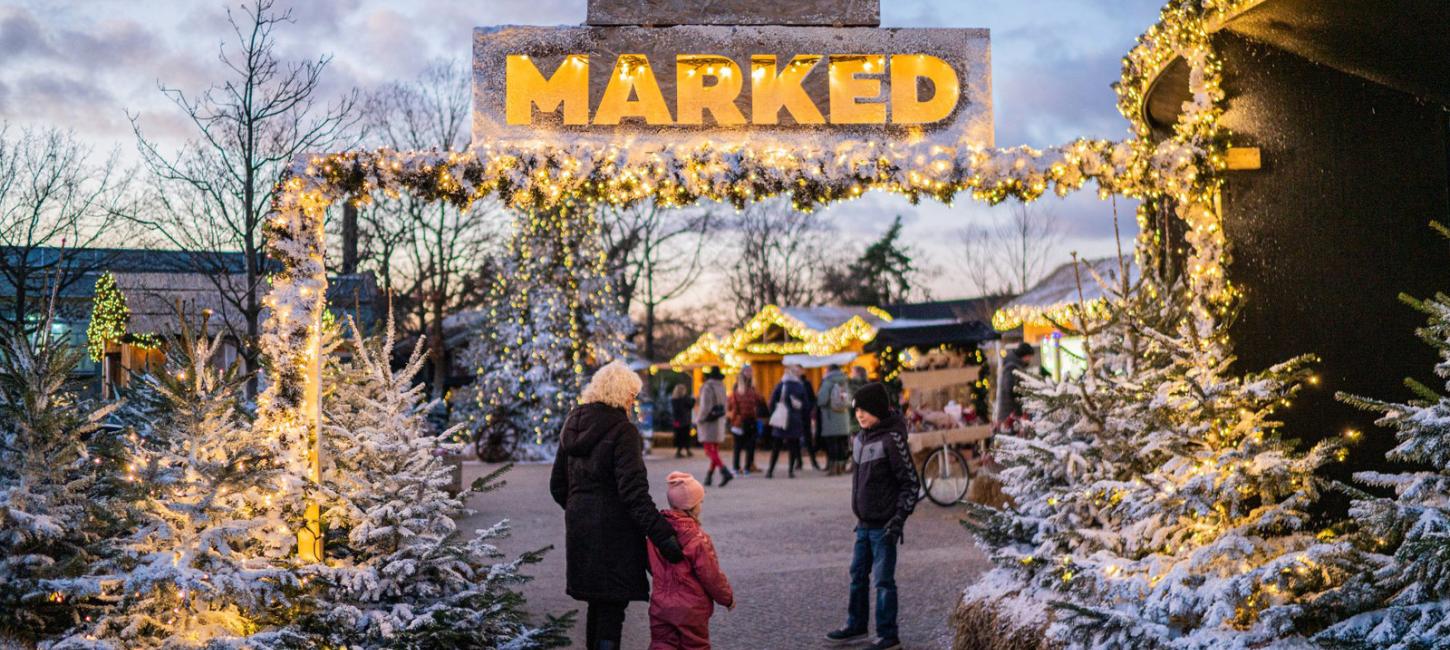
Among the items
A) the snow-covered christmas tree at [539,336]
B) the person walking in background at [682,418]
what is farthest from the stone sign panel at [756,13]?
the person walking in background at [682,418]

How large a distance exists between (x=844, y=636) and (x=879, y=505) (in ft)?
3.05

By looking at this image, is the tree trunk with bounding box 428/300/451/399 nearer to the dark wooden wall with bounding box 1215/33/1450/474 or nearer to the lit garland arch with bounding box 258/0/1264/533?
the lit garland arch with bounding box 258/0/1264/533

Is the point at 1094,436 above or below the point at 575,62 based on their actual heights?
below

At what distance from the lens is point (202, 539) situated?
5293 millimetres

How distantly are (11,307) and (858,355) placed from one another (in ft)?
60.8

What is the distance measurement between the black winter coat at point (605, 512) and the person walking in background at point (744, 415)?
13.9m

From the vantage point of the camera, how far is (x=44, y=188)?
1945 cm

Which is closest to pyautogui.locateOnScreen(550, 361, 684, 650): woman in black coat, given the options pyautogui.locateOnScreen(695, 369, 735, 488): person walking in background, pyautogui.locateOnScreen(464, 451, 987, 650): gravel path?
pyautogui.locateOnScreen(464, 451, 987, 650): gravel path

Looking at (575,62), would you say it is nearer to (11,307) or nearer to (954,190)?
(954,190)

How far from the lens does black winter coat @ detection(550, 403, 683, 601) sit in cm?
589

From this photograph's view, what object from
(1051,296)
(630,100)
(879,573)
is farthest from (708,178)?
(1051,296)

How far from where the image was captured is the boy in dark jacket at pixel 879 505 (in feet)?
23.4

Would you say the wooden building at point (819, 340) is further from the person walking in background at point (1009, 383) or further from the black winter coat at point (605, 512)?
the black winter coat at point (605, 512)

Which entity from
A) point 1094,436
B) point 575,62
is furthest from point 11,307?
point 1094,436
